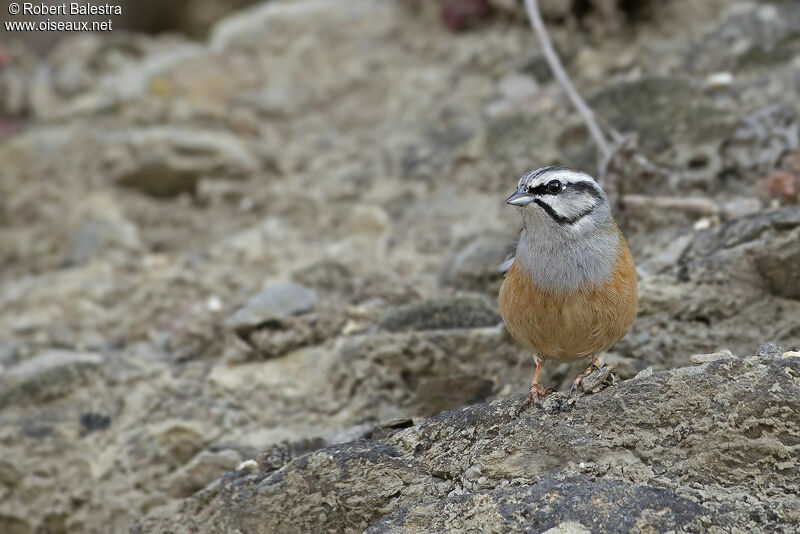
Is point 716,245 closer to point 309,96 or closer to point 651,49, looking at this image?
point 651,49

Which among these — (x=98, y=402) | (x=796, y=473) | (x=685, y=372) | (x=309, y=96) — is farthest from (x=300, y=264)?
(x=796, y=473)

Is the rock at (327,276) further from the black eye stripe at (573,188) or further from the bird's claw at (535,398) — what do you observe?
the bird's claw at (535,398)

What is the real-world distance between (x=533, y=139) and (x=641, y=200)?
1.37 meters

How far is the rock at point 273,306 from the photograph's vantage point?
5.80 metres

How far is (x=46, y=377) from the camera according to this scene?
18.6 feet

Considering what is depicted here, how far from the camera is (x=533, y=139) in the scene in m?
6.93

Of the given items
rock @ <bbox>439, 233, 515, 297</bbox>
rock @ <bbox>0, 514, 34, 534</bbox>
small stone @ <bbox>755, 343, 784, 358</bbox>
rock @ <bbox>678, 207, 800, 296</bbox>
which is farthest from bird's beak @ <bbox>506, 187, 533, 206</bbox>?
rock @ <bbox>0, 514, 34, 534</bbox>

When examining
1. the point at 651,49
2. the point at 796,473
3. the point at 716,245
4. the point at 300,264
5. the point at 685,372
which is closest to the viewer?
the point at 796,473

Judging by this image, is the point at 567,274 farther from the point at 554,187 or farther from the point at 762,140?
the point at 762,140

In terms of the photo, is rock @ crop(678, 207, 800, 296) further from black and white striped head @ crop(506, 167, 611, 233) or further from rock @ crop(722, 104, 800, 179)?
rock @ crop(722, 104, 800, 179)

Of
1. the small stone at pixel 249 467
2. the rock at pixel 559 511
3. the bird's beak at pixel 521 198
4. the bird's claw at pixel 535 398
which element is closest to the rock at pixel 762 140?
the bird's beak at pixel 521 198

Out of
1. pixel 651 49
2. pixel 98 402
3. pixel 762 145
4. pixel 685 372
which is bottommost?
pixel 98 402

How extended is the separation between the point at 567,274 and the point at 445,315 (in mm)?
1170

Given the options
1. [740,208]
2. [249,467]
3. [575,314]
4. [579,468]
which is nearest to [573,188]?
[575,314]
